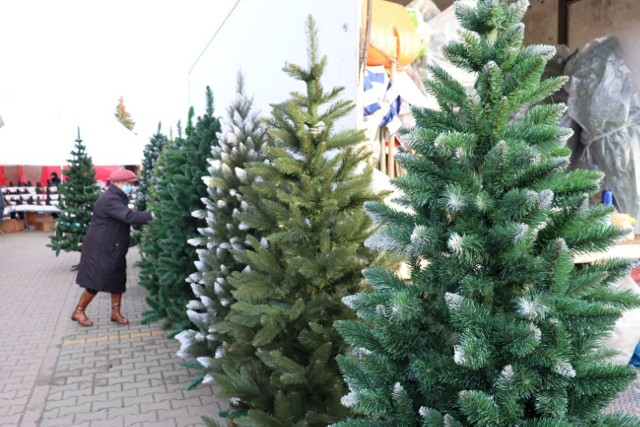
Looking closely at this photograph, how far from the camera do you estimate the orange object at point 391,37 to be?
4.01 meters

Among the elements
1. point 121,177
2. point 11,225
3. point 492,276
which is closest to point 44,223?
point 11,225

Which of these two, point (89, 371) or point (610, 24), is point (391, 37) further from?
point (89, 371)

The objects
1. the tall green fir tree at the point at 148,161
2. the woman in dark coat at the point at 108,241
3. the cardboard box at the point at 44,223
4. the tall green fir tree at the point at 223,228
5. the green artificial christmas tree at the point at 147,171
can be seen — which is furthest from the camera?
the cardboard box at the point at 44,223

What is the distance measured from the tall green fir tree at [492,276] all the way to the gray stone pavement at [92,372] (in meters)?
2.39

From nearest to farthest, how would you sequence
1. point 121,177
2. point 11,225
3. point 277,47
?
point 277,47
point 121,177
point 11,225

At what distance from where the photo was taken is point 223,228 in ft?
14.9

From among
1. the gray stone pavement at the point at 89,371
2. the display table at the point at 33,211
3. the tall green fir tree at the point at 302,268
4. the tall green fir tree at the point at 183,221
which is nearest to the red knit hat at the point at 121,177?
the tall green fir tree at the point at 183,221

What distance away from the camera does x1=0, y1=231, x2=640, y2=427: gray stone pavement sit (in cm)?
452

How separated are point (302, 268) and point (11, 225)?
19.1 metres

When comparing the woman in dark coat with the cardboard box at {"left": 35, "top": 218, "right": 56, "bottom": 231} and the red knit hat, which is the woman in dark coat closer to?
the red knit hat

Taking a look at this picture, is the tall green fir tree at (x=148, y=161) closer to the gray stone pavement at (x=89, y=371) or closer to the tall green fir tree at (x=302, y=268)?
the gray stone pavement at (x=89, y=371)

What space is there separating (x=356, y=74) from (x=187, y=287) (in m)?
3.04

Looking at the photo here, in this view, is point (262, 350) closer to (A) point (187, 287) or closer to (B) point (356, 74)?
(B) point (356, 74)

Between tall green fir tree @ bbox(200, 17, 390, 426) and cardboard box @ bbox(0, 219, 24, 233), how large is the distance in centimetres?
1828
